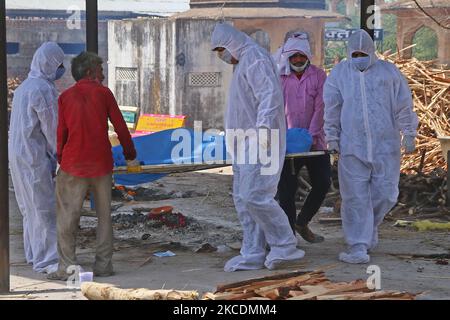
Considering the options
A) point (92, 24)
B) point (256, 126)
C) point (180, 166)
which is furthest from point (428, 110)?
point (256, 126)

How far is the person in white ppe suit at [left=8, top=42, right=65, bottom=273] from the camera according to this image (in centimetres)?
973

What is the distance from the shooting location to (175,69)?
2814 centimetres

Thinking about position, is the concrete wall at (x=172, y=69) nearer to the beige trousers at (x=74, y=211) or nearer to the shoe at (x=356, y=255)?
the shoe at (x=356, y=255)

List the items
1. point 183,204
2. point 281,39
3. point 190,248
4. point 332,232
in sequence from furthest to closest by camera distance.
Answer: point 281,39 < point 183,204 < point 332,232 < point 190,248

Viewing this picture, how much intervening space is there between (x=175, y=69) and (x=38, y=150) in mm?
18443

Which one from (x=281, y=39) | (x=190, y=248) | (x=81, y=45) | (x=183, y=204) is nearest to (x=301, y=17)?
(x=281, y=39)

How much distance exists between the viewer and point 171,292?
26.4 feet

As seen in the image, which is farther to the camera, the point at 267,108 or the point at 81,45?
the point at 81,45

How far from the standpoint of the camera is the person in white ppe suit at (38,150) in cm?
973

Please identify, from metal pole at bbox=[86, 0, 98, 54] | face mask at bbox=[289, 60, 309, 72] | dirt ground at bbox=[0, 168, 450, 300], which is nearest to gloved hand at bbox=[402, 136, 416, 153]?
dirt ground at bbox=[0, 168, 450, 300]

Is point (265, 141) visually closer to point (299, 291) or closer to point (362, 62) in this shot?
point (362, 62)

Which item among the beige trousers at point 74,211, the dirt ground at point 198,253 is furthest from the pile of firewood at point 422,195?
the beige trousers at point 74,211

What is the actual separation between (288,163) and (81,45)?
1025 inches

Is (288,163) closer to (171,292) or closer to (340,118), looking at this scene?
(340,118)
